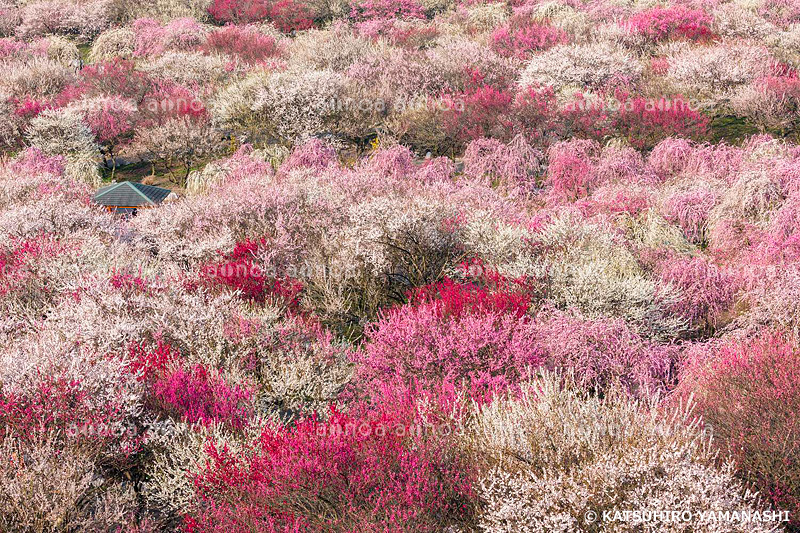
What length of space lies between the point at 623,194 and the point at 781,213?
390cm

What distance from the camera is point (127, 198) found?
20.6 meters

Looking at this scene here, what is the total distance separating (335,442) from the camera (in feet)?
21.1

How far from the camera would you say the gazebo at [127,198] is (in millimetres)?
20312

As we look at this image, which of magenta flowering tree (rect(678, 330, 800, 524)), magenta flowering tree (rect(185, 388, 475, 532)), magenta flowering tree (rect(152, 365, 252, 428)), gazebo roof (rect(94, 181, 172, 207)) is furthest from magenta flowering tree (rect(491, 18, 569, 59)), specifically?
magenta flowering tree (rect(185, 388, 475, 532))

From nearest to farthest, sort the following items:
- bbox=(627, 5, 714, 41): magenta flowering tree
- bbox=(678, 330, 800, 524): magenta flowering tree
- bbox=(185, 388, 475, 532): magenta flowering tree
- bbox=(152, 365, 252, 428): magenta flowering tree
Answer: bbox=(185, 388, 475, 532): magenta flowering tree, bbox=(678, 330, 800, 524): magenta flowering tree, bbox=(152, 365, 252, 428): magenta flowering tree, bbox=(627, 5, 714, 41): magenta flowering tree

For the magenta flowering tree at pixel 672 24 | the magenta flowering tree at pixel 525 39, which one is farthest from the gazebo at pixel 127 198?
the magenta flowering tree at pixel 672 24

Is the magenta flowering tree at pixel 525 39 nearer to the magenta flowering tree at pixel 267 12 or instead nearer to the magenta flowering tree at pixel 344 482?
the magenta flowering tree at pixel 267 12

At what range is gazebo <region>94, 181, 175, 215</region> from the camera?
2031 centimetres

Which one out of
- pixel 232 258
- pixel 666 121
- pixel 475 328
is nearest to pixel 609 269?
pixel 475 328

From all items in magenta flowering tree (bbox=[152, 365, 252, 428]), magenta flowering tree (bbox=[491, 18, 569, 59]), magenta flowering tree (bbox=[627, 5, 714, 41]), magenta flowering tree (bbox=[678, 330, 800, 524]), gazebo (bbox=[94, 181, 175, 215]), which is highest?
magenta flowering tree (bbox=[627, 5, 714, 41])

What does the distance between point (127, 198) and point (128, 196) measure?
125 mm

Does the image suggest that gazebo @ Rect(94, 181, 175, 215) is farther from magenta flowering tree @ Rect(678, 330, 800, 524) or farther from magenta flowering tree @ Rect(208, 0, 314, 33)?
magenta flowering tree @ Rect(208, 0, 314, 33)

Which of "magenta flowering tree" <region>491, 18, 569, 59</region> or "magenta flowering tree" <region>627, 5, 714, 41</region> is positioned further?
"magenta flowering tree" <region>491, 18, 569, 59</region>

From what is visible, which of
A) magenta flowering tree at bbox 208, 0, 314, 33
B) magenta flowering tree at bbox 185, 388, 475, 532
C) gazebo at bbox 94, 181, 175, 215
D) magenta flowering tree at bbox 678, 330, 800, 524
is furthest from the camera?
magenta flowering tree at bbox 208, 0, 314, 33
